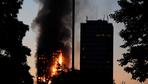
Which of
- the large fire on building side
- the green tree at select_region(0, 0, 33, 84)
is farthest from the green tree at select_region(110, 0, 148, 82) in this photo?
the large fire on building side

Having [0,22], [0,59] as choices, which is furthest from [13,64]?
[0,22]

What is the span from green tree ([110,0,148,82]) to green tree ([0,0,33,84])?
5.64 m

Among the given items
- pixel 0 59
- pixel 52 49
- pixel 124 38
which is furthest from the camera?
pixel 52 49

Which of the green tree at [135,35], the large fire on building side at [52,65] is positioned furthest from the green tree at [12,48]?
the large fire on building side at [52,65]

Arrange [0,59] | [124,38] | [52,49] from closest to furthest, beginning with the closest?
1. [0,59]
2. [124,38]
3. [52,49]

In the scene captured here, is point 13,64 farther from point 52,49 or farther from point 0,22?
point 52,49

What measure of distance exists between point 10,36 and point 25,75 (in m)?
Answer: 2.51

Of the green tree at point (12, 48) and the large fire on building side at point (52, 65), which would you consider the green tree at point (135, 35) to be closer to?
the green tree at point (12, 48)

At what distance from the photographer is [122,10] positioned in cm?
2841

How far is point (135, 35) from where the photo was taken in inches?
1094

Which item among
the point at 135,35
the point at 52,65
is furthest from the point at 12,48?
the point at 52,65

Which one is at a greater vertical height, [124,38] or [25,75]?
[124,38]

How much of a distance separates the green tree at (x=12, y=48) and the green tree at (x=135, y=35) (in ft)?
18.5

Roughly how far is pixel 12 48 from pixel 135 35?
23.8ft
